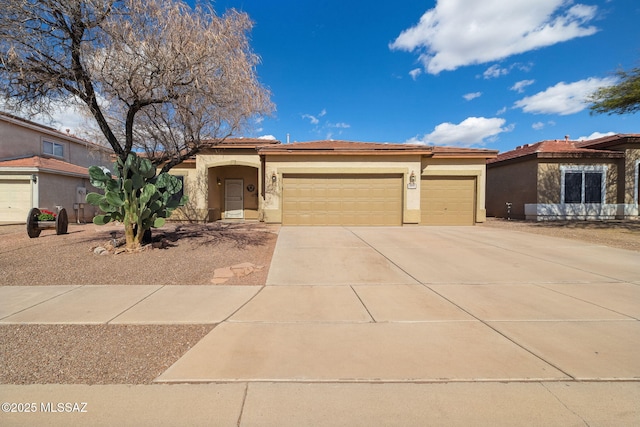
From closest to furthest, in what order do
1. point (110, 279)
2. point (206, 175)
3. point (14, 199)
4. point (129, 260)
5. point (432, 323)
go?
point (432, 323) → point (110, 279) → point (129, 260) → point (14, 199) → point (206, 175)

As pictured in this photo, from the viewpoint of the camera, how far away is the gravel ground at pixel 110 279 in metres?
3.03

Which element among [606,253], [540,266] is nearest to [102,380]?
[540,266]

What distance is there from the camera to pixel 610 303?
15.6ft

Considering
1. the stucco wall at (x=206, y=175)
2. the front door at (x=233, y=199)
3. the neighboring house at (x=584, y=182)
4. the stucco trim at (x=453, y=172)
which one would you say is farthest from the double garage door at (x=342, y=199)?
the neighboring house at (x=584, y=182)

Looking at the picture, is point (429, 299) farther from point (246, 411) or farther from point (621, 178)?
point (621, 178)

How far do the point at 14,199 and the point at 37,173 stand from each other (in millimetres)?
1715

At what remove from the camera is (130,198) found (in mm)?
8000

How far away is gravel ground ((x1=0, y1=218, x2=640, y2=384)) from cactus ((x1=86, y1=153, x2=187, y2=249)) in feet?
2.54

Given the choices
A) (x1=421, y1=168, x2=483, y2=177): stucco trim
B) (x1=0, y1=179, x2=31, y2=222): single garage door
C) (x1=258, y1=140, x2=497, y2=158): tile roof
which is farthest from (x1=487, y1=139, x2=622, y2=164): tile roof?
(x1=0, y1=179, x2=31, y2=222): single garage door

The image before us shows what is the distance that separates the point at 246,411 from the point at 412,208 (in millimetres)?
12842

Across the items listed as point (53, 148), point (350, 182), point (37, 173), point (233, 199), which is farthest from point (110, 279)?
point (53, 148)

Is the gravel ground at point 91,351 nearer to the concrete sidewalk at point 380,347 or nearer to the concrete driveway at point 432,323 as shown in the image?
the concrete sidewalk at point 380,347

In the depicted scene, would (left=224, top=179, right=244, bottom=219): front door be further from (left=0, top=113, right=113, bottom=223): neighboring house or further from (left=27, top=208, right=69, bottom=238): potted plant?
(left=27, top=208, right=69, bottom=238): potted plant

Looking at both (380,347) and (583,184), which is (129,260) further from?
(583,184)
